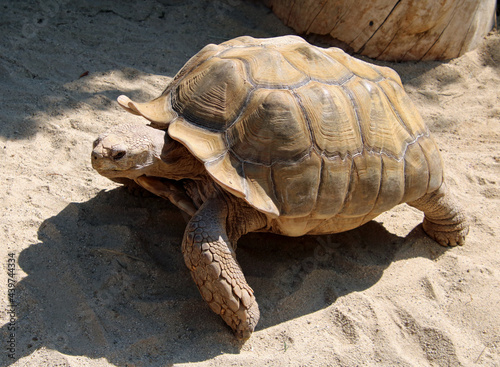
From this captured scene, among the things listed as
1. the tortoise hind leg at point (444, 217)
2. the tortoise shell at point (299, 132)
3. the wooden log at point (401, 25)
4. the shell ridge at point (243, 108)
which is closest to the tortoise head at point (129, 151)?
the tortoise shell at point (299, 132)

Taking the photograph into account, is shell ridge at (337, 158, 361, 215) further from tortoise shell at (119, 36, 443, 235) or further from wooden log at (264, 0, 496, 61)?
wooden log at (264, 0, 496, 61)

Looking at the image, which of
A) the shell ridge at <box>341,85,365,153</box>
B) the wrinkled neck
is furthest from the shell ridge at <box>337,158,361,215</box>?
the wrinkled neck

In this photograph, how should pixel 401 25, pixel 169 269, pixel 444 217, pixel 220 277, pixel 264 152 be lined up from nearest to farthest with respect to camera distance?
pixel 220 277 → pixel 264 152 → pixel 169 269 → pixel 444 217 → pixel 401 25

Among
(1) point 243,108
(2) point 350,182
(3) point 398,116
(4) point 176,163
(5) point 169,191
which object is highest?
(3) point 398,116

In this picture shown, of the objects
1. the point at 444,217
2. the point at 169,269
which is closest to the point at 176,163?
the point at 169,269

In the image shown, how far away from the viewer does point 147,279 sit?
9.04ft

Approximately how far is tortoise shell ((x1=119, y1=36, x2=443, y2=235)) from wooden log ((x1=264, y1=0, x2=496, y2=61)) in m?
2.16

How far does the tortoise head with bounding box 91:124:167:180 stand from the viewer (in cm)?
259

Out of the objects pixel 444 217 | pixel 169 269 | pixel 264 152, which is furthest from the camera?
pixel 444 217

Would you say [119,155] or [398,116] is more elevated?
[398,116]

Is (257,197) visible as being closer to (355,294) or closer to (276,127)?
(276,127)

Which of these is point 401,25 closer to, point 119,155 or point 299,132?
point 299,132

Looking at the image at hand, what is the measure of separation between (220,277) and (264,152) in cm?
69

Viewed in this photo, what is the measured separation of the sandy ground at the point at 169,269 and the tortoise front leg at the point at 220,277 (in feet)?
0.45
